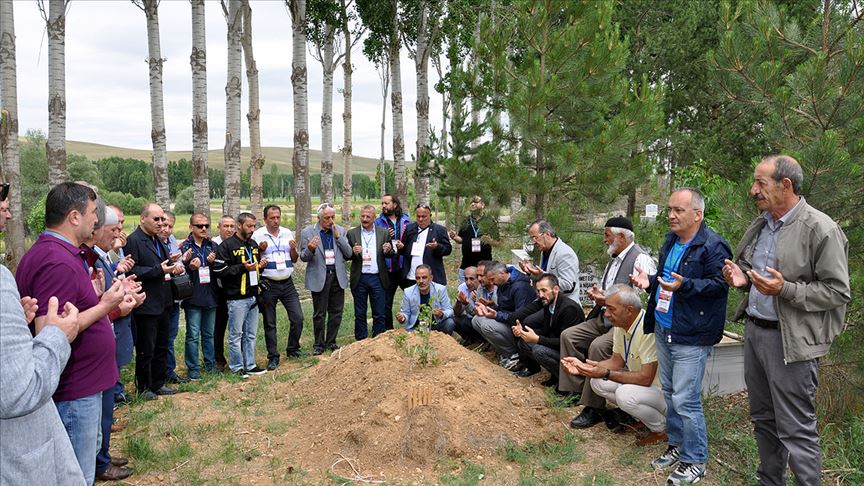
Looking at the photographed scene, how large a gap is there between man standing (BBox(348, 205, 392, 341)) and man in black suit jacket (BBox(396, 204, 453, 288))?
10.5 inches

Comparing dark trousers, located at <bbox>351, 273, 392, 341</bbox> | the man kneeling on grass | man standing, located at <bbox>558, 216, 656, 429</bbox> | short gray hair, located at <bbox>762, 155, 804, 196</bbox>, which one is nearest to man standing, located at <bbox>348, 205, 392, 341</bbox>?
dark trousers, located at <bbox>351, 273, 392, 341</bbox>

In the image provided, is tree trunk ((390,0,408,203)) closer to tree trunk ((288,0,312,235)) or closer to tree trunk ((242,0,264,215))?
tree trunk ((288,0,312,235))

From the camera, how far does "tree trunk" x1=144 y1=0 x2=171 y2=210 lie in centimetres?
1201

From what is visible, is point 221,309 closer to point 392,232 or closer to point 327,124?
point 392,232

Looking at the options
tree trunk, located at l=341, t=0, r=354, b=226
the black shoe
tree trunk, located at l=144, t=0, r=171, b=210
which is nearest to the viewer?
the black shoe

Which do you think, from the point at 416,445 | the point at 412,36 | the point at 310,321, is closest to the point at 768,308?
the point at 416,445

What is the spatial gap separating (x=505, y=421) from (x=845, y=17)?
4383 mm

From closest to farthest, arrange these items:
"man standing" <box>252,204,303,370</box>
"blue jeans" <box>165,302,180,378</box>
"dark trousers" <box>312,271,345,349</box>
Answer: "blue jeans" <box>165,302,180,378</box> → "man standing" <box>252,204,303,370</box> → "dark trousers" <box>312,271,345,349</box>

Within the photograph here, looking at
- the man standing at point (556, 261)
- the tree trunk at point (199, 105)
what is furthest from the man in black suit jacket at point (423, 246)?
the tree trunk at point (199, 105)

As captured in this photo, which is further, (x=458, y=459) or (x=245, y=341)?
(x=245, y=341)

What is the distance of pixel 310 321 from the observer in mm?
9953

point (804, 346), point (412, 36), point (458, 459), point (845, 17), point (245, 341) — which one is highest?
point (412, 36)

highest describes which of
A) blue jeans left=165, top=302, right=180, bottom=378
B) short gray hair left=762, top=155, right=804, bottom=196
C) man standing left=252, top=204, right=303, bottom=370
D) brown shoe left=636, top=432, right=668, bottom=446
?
short gray hair left=762, top=155, right=804, bottom=196

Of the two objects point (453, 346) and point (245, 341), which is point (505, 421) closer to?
point (453, 346)
